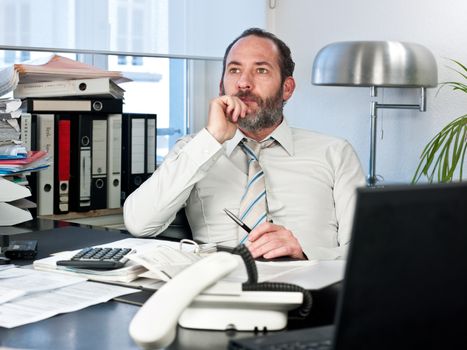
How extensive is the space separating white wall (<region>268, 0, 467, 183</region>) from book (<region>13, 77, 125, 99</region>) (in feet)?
4.35

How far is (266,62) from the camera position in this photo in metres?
2.55

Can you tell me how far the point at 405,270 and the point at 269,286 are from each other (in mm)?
461

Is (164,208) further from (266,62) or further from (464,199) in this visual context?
(464,199)

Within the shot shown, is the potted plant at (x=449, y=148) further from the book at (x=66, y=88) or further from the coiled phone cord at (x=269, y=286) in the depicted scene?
the coiled phone cord at (x=269, y=286)

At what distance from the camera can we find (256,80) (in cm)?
254

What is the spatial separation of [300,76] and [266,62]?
1.57 m

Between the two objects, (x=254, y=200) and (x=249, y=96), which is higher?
(x=249, y=96)

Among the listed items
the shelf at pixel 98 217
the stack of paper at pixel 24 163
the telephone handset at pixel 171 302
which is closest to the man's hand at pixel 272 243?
the telephone handset at pixel 171 302

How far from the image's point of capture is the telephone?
3.86 feet

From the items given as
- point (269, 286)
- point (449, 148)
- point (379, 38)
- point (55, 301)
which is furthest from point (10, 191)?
point (379, 38)

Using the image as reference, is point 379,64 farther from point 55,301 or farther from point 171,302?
point 171,302

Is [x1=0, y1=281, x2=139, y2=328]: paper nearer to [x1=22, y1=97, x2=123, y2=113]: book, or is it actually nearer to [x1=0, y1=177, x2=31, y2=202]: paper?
[x1=0, y1=177, x2=31, y2=202]: paper

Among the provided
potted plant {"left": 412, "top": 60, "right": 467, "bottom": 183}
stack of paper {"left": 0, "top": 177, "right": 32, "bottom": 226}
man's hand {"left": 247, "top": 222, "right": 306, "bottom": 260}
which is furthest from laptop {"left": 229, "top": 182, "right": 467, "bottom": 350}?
potted plant {"left": 412, "top": 60, "right": 467, "bottom": 183}

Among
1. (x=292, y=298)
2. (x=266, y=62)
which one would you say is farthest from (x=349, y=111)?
(x=292, y=298)
